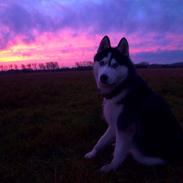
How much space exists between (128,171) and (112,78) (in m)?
1.41

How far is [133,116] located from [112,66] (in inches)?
30.2

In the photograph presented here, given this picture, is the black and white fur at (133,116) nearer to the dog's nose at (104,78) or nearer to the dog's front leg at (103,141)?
the dog's nose at (104,78)

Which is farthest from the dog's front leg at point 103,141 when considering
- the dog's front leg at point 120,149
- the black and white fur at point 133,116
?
the dog's front leg at point 120,149

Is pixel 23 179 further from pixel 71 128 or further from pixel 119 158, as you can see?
pixel 71 128

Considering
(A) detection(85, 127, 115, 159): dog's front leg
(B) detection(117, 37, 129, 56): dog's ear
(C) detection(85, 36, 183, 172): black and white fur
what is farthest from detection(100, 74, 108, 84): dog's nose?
(A) detection(85, 127, 115, 159): dog's front leg


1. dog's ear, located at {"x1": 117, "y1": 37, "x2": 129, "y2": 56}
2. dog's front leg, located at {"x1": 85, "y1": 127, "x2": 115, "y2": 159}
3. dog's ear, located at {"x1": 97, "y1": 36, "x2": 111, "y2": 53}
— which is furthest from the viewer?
dog's front leg, located at {"x1": 85, "y1": 127, "x2": 115, "y2": 159}

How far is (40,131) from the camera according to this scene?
684 centimetres

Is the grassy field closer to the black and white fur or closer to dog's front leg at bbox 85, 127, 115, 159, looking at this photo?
dog's front leg at bbox 85, 127, 115, 159

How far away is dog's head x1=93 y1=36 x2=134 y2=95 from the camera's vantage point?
4465 mm

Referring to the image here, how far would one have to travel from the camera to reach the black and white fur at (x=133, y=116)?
4523mm

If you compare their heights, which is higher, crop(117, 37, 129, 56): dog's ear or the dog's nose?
crop(117, 37, 129, 56): dog's ear

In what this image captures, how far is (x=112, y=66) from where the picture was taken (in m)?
4.50

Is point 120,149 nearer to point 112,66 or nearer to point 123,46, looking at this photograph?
point 112,66

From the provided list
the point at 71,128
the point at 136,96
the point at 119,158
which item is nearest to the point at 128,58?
the point at 136,96
